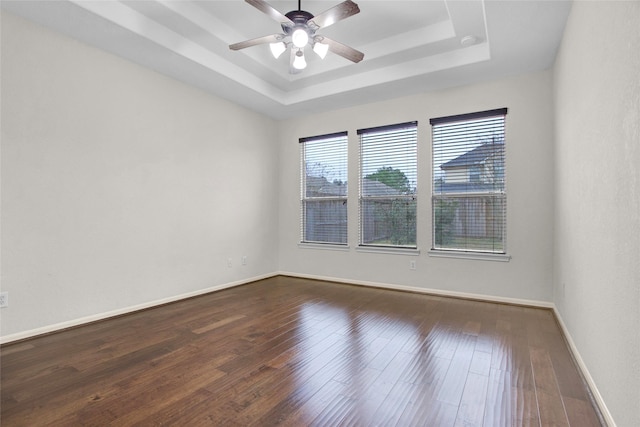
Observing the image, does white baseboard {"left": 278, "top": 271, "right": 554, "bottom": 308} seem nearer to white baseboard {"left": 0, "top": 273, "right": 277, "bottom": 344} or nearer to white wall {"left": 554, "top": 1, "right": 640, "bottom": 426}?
white wall {"left": 554, "top": 1, "right": 640, "bottom": 426}

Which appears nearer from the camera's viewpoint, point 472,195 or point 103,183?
point 103,183

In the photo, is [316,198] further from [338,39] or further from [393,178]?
[338,39]

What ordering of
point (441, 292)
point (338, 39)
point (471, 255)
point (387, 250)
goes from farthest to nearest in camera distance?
point (387, 250) < point (441, 292) < point (471, 255) < point (338, 39)

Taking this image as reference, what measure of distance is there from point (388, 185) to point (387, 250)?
0.96 metres

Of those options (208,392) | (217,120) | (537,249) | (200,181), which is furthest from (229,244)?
(537,249)

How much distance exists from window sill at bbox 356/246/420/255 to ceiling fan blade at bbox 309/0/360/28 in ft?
10.1

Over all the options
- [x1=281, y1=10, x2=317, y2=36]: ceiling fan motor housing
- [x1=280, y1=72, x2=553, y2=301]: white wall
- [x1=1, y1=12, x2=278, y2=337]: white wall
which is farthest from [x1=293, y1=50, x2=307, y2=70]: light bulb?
[x1=280, y1=72, x2=553, y2=301]: white wall

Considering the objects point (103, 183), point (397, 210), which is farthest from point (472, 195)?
point (103, 183)

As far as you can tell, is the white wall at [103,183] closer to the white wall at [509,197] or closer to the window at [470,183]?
the white wall at [509,197]

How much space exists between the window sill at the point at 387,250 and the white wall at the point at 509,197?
0.06 meters

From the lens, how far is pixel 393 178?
4.70 metres

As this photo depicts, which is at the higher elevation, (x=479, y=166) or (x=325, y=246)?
(x=479, y=166)

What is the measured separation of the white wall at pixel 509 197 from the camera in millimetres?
3695

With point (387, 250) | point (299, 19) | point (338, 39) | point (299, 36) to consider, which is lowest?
point (387, 250)
